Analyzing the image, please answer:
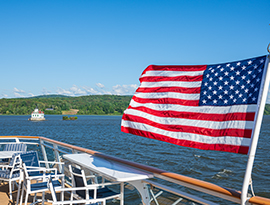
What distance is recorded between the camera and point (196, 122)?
2.45 meters

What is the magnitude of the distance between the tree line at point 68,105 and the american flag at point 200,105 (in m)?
127

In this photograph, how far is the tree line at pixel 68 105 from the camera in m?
134

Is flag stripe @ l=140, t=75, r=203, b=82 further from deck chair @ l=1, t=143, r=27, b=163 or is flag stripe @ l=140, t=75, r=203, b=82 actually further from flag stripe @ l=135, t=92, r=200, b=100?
deck chair @ l=1, t=143, r=27, b=163

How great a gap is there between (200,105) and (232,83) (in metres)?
0.35

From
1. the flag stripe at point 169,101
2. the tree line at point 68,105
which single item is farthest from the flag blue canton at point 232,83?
the tree line at point 68,105

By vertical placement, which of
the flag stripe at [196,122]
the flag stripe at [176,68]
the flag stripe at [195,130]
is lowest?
the flag stripe at [195,130]

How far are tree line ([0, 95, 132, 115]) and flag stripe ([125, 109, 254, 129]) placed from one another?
418ft

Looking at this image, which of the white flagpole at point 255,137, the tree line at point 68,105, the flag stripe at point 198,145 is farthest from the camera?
the tree line at point 68,105

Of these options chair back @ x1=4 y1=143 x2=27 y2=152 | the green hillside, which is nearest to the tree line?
the green hillside

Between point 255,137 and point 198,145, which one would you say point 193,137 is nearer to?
Result: point 198,145

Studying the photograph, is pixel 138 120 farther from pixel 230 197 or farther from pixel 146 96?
pixel 230 197

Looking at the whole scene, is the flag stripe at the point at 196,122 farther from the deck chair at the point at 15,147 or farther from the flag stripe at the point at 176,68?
the deck chair at the point at 15,147

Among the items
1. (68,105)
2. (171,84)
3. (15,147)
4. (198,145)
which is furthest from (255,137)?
(68,105)

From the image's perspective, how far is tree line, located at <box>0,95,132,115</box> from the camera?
133875 mm
